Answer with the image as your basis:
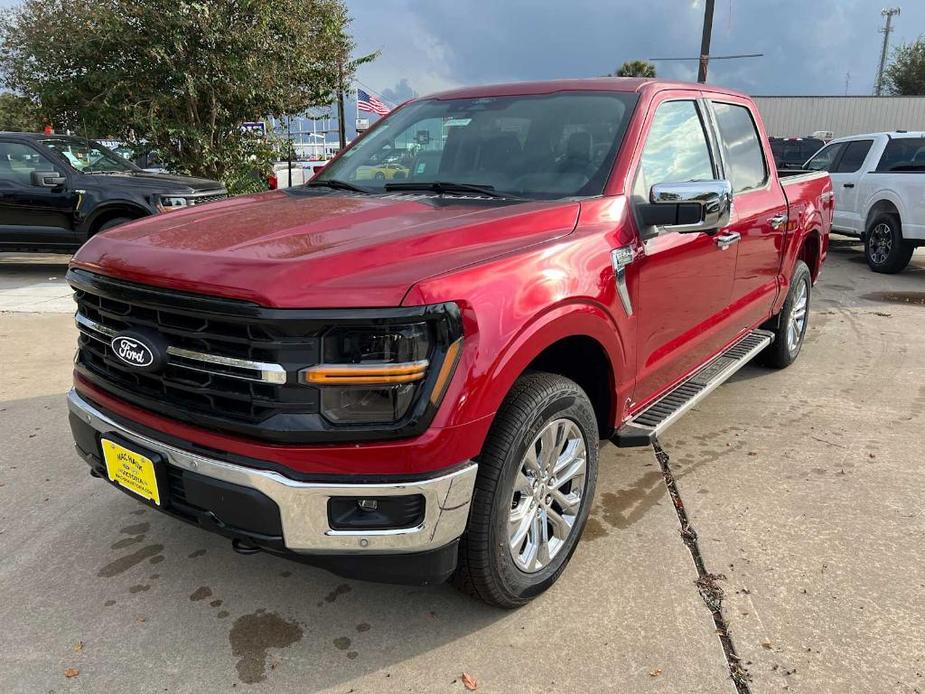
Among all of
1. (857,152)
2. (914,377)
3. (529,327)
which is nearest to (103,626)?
(529,327)

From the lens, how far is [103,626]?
2.47 meters

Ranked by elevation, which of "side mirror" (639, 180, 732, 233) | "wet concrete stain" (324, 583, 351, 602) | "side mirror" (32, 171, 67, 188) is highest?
"side mirror" (639, 180, 732, 233)

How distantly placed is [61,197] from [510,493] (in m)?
8.42

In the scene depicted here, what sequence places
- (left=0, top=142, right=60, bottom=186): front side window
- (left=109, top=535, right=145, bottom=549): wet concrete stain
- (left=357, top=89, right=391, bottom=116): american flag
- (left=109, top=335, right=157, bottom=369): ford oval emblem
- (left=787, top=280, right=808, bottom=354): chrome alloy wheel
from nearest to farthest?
(left=109, top=335, right=157, bottom=369): ford oval emblem < (left=109, top=535, right=145, bottom=549): wet concrete stain < (left=787, top=280, right=808, bottom=354): chrome alloy wheel < (left=0, top=142, right=60, bottom=186): front side window < (left=357, top=89, right=391, bottom=116): american flag

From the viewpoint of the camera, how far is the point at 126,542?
2.98m

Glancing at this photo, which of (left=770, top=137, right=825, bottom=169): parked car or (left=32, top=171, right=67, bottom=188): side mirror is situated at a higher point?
(left=770, top=137, right=825, bottom=169): parked car

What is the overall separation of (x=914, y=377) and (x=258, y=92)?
987cm

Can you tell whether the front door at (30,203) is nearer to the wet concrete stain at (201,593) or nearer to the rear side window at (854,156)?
the wet concrete stain at (201,593)

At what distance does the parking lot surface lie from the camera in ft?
7.43

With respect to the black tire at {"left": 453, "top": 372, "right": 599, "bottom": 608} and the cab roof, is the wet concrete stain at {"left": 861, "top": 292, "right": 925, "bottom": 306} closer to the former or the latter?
the cab roof

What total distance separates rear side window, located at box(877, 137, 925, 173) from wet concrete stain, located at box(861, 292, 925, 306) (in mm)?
1909

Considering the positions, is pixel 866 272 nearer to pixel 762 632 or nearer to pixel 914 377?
pixel 914 377

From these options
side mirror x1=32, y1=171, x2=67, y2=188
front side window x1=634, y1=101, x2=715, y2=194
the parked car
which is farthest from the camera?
the parked car

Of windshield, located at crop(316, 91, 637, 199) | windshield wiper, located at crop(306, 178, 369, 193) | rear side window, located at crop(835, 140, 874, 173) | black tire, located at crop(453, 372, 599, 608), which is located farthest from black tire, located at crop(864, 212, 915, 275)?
black tire, located at crop(453, 372, 599, 608)
